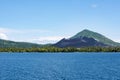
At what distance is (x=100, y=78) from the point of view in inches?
3201

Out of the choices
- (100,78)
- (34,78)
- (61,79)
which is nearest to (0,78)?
(34,78)

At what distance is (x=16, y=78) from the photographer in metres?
80.2

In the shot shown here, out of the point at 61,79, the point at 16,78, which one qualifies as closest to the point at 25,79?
the point at 16,78

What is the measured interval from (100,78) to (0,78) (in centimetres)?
2489

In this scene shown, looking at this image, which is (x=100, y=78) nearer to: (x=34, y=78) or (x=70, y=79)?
(x=70, y=79)

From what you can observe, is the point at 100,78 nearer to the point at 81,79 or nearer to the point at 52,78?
the point at 81,79

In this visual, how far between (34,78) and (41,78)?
1.86 metres

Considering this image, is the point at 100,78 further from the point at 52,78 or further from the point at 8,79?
the point at 8,79

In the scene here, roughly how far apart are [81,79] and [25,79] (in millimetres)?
13877

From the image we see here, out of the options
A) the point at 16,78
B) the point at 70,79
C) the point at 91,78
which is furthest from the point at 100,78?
the point at 16,78

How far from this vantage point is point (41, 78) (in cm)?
8075

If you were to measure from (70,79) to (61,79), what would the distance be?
2595 millimetres

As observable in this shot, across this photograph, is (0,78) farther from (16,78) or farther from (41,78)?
(41,78)

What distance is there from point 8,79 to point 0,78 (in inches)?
99.8
